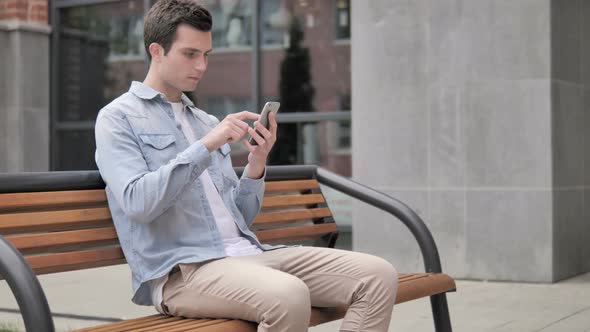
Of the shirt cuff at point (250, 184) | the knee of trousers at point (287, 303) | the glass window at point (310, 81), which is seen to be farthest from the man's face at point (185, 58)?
the glass window at point (310, 81)

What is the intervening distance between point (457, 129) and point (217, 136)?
16.7 feet

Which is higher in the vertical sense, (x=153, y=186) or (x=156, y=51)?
(x=156, y=51)

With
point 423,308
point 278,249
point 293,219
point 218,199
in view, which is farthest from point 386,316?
point 423,308

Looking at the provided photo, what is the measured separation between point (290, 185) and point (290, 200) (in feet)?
0.28

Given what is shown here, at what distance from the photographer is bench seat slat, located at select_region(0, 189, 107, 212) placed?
3109mm

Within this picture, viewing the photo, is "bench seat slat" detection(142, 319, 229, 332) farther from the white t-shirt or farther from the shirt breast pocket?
the shirt breast pocket

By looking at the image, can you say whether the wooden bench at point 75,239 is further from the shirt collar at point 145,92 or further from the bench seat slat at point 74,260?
the shirt collar at point 145,92

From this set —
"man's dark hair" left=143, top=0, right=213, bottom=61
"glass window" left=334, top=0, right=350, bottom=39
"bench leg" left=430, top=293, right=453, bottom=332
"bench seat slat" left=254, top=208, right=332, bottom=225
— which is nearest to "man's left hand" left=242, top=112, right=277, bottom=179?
"man's dark hair" left=143, top=0, right=213, bottom=61

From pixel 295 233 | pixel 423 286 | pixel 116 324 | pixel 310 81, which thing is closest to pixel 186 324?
pixel 116 324

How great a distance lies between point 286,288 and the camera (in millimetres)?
2928

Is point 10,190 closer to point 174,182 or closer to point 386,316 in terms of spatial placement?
point 174,182

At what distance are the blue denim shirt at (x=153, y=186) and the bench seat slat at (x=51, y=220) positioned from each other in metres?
0.09

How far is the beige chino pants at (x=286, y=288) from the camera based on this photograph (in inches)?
115

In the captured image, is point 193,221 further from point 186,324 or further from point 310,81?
point 310,81
